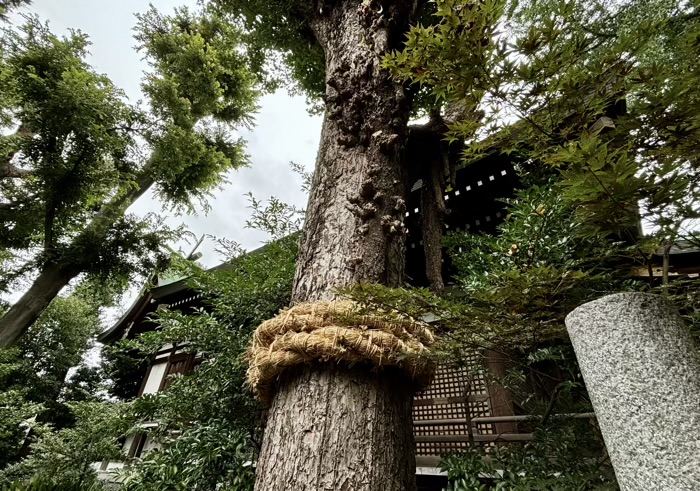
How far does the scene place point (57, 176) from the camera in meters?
5.25

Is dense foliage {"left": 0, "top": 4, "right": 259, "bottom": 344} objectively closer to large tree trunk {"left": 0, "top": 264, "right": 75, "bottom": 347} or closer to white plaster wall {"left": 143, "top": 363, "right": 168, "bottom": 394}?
large tree trunk {"left": 0, "top": 264, "right": 75, "bottom": 347}

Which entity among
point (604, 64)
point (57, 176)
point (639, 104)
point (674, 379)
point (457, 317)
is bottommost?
point (674, 379)

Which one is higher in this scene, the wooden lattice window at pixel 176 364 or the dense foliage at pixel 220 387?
the wooden lattice window at pixel 176 364

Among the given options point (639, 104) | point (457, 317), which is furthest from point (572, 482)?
point (639, 104)

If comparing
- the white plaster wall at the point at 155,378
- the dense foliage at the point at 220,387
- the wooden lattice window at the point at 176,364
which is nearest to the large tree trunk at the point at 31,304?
the wooden lattice window at the point at 176,364

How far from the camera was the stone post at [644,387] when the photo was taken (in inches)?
20.7

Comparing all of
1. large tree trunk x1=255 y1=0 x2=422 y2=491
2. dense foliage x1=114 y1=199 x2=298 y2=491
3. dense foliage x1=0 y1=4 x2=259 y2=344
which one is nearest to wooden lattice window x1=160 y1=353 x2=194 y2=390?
dense foliage x1=0 y1=4 x2=259 y2=344

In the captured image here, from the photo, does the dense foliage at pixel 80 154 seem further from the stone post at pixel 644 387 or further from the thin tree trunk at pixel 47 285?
the stone post at pixel 644 387

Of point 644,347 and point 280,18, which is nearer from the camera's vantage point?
point 644,347

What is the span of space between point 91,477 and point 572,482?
222 inches

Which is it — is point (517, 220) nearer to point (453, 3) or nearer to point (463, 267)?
point (463, 267)

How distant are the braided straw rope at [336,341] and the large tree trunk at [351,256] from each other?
74 mm

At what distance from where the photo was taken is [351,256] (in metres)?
1.29

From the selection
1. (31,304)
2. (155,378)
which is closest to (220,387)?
(31,304)
